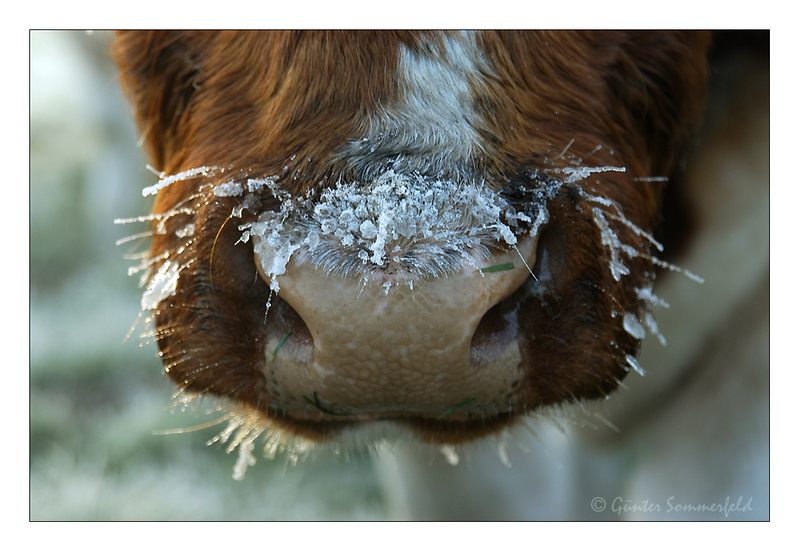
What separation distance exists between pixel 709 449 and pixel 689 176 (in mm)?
702

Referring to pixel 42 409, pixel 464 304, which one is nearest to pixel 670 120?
pixel 464 304

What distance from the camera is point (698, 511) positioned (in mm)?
2238

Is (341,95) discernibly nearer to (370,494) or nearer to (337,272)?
(337,272)

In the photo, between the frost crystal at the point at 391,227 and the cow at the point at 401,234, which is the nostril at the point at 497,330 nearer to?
the cow at the point at 401,234

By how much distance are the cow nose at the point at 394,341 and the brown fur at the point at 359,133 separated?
6cm

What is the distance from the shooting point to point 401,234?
1274 millimetres

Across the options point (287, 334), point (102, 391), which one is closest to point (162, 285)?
point (287, 334)

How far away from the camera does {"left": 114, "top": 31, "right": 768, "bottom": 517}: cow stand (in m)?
1.30

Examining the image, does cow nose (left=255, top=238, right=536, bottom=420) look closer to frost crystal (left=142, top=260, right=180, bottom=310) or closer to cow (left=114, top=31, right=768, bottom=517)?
cow (left=114, top=31, right=768, bottom=517)

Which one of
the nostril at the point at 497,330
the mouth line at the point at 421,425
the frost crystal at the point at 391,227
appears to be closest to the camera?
the frost crystal at the point at 391,227

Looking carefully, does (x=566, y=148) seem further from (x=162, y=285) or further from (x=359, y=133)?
(x=162, y=285)

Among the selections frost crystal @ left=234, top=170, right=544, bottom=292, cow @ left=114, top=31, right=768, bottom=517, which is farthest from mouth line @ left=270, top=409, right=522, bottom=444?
frost crystal @ left=234, top=170, right=544, bottom=292

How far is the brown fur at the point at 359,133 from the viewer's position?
4.66 feet

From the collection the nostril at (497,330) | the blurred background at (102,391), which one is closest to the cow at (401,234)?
the nostril at (497,330)
